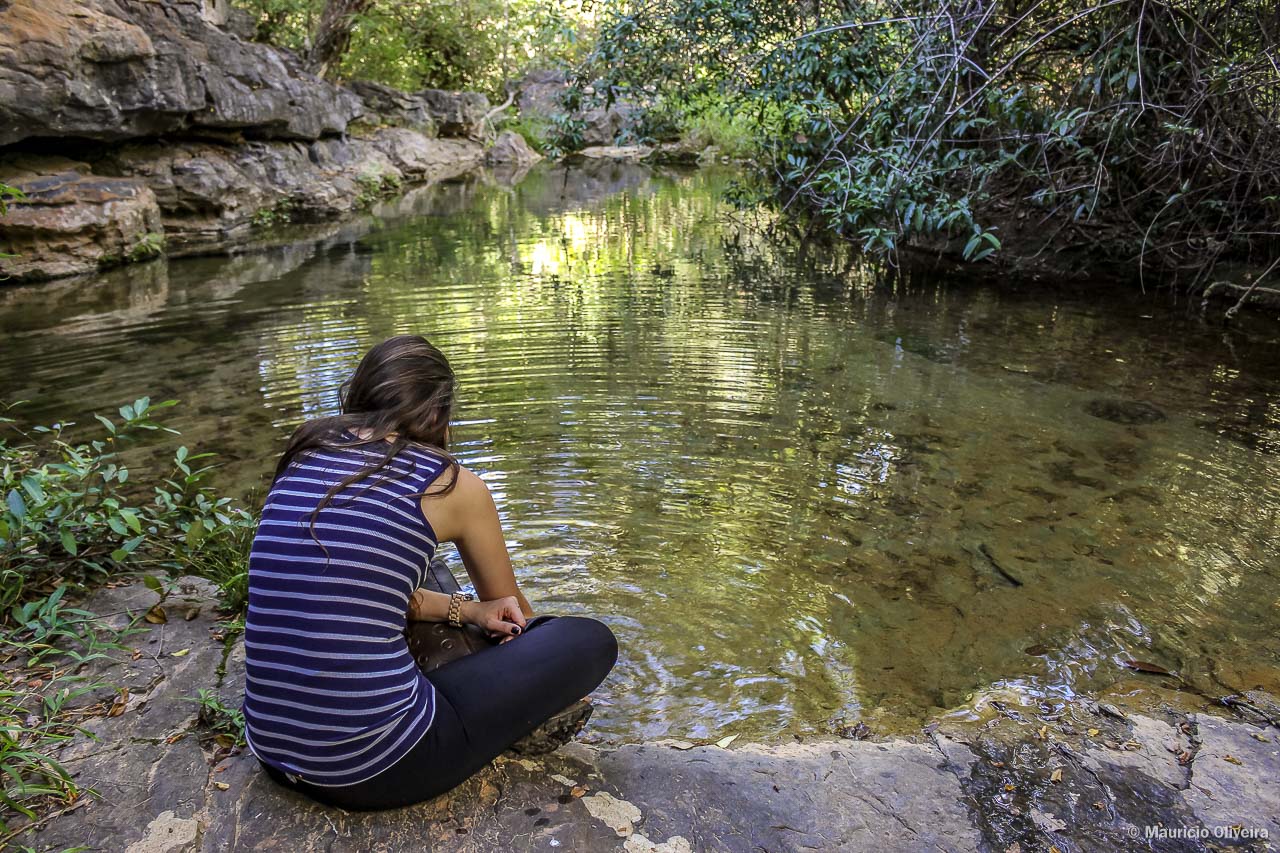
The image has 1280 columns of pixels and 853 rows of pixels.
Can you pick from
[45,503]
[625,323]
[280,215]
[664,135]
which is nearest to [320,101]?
[280,215]

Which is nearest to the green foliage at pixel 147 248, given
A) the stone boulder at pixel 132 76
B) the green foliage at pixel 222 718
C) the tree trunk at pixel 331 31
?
the stone boulder at pixel 132 76

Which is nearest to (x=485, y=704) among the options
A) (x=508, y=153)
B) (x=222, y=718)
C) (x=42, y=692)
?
(x=222, y=718)

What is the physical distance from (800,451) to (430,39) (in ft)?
77.4

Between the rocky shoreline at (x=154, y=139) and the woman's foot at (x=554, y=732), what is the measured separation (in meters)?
8.83

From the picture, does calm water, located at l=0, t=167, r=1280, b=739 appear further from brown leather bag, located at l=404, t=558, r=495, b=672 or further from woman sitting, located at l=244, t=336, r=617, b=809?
woman sitting, located at l=244, t=336, r=617, b=809

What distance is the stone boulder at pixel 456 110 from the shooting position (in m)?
22.7

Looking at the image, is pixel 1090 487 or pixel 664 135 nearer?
pixel 1090 487

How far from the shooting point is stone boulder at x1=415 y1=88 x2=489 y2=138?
2266cm

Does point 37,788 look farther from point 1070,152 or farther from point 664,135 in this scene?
point 664,135

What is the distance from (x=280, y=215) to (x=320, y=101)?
123 inches

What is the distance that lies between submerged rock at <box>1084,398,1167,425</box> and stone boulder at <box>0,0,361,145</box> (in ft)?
34.1

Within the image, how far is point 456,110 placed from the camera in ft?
76.6

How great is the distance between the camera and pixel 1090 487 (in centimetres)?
427

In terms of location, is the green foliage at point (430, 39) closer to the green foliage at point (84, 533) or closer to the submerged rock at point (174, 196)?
the submerged rock at point (174, 196)
